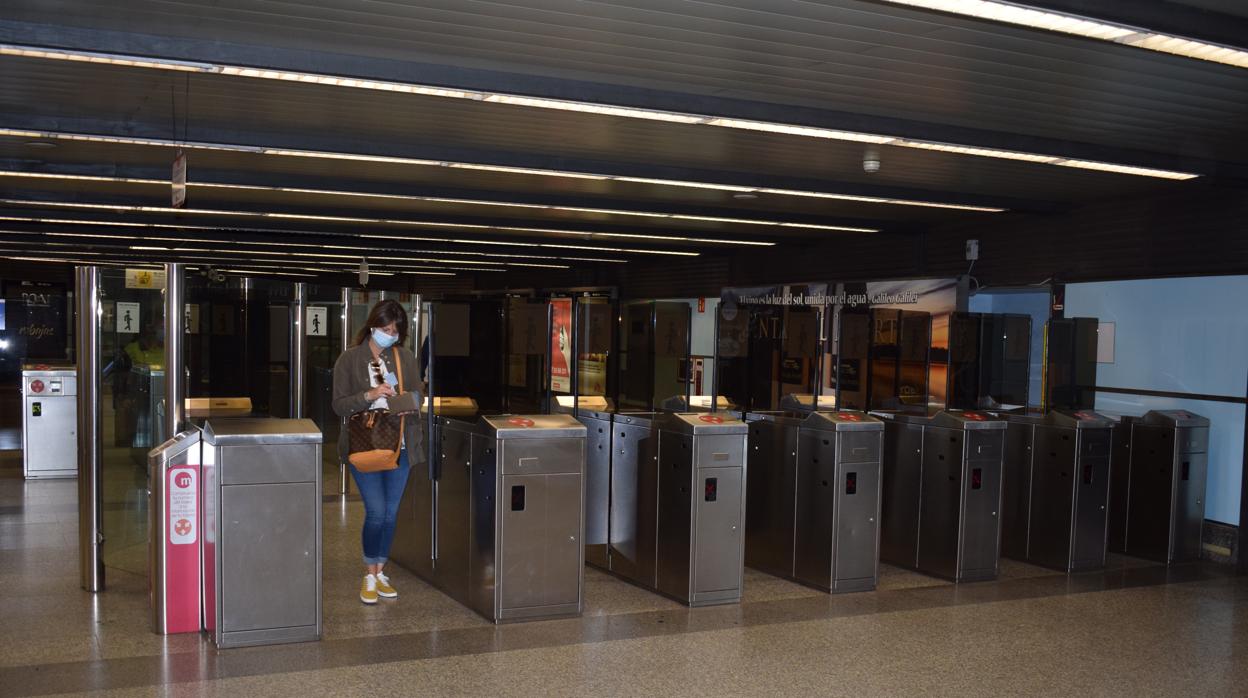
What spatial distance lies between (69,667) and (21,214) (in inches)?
313

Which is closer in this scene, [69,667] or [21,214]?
[69,667]

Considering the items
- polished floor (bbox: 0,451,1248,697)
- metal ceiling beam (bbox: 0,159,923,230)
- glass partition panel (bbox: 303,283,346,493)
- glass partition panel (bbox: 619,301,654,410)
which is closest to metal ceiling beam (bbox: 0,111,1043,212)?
metal ceiling beam (bbox: 0,159,923,230)

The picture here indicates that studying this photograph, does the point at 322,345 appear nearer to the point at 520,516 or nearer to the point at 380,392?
the point at 380,392

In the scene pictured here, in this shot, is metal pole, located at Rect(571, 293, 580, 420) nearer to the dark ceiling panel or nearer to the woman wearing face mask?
the woman wearing face mask

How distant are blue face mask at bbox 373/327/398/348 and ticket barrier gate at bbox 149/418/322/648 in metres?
0.71

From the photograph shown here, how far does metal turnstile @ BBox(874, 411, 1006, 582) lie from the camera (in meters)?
6.44

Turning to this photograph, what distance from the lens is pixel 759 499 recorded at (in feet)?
22.3

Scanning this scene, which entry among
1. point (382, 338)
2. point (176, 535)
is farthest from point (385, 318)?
point (176, 535)

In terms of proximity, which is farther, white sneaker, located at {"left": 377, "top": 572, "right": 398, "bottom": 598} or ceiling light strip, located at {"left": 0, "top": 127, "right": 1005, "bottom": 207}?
ceiling light strip, located at {"left": 0, "top": 127, "right": 1005, "bottom": 207}

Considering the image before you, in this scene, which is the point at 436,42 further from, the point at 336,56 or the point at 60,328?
the point at 60,328

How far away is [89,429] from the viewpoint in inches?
222

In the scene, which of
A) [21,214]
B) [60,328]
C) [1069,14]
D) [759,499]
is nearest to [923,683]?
[759,499]

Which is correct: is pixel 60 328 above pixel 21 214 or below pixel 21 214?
below

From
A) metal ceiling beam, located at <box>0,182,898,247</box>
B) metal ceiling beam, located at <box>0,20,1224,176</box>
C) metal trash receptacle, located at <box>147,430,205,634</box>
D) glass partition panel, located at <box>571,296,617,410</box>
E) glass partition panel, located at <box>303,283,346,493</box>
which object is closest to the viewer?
metal ceiling beam, located at <box>0,20,1224,176</box>
